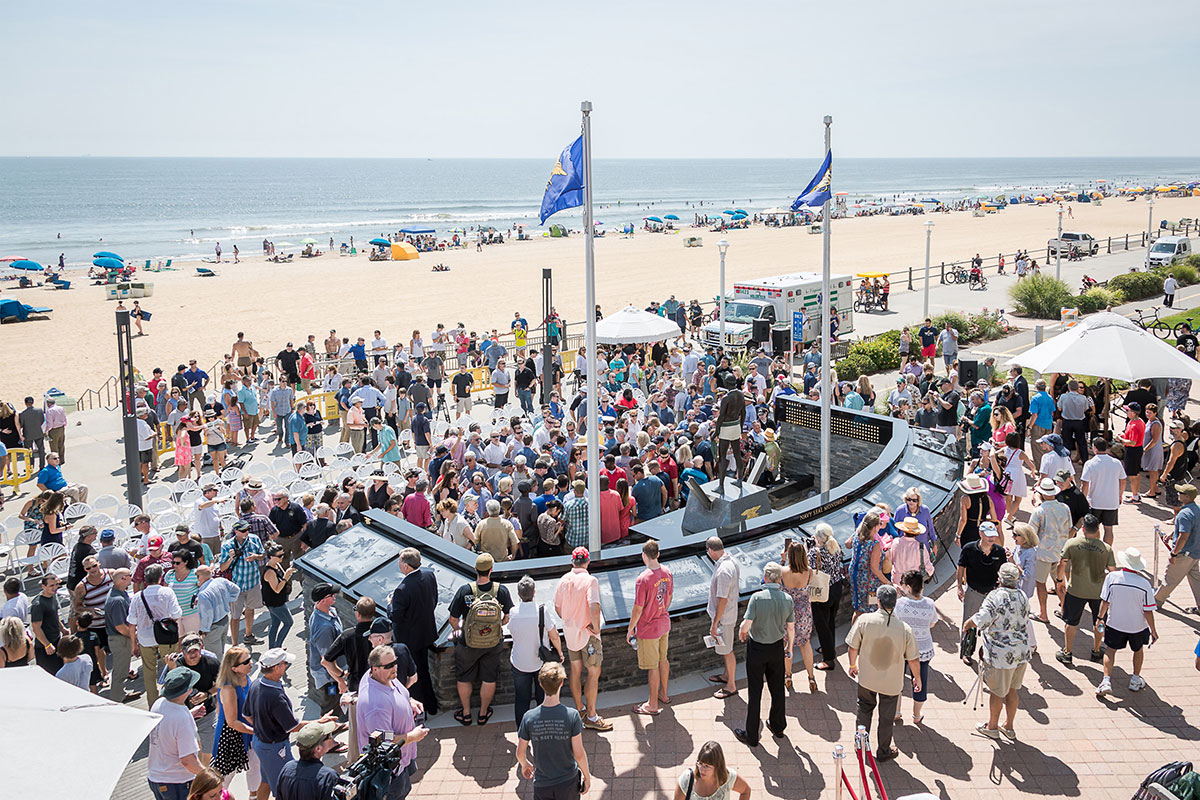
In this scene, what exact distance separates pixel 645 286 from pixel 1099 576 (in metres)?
36.3

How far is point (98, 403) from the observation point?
22859 mm

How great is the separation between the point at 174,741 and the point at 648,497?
235 inches

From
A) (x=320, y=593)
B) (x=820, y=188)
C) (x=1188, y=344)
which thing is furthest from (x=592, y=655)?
(x=1188, y=344)

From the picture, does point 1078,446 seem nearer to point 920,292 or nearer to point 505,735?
point 505,735

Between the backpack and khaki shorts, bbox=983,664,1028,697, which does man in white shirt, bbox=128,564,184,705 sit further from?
khaki shorts, bbox=983,664,1028,697

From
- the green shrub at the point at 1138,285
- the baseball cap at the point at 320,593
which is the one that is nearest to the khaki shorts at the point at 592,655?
the baseball cap at the point at 320,593

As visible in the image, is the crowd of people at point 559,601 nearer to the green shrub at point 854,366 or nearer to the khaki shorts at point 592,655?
the khaki shorts at point 592,655

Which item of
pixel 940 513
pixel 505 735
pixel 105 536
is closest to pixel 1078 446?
pixel 940 513

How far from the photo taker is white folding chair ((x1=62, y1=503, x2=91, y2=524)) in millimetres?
12414

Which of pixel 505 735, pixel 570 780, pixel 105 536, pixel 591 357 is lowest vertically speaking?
pixel 505 735

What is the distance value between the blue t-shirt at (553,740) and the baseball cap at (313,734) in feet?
3.94

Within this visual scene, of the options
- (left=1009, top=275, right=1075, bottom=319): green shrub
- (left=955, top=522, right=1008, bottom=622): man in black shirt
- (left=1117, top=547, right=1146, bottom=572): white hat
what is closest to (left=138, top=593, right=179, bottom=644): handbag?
(left=955, top=522, right=1008, bottom=622): man in black shirt

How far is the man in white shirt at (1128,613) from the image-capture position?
7.59 meters

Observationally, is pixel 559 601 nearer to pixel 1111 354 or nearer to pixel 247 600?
pixel 247 600
